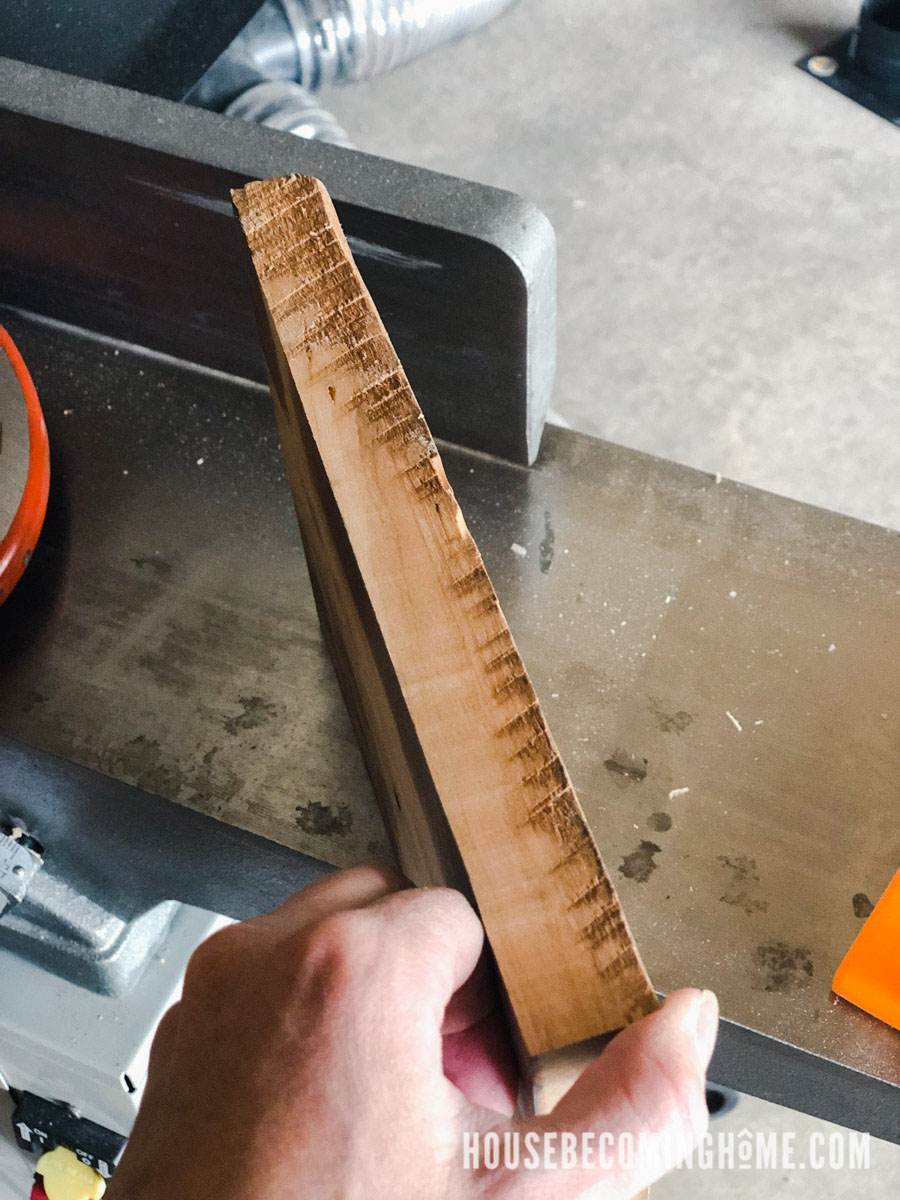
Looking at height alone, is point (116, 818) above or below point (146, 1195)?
below

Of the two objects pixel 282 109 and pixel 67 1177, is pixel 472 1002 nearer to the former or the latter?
pixel 67 1177

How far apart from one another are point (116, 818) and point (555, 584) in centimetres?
42

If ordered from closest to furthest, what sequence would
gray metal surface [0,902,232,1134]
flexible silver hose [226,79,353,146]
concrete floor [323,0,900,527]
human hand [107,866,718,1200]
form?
human hand [107,866,718,1200] < gray metal surface [0,902,232,1134] < flexible silver hose [226,79,353,146] < concrete floor [323,0,900,527]

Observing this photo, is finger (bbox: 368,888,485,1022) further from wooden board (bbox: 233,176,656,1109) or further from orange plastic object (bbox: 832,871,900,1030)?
orange plastic object (bbox: 832,871,900,1030)

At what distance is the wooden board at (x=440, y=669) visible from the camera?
428 millimetres

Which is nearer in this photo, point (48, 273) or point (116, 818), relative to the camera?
point (116, 818)

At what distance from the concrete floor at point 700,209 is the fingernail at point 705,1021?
1.77 metres

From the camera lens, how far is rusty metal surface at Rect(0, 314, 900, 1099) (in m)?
0.76

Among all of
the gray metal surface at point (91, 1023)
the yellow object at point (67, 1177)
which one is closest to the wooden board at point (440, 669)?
the gray metal surface at point (91, 1023)

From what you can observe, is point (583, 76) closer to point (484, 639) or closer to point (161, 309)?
point (161, 309)

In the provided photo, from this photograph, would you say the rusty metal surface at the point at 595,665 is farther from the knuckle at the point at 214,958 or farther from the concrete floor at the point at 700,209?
the concrete floor at the point at 700,209

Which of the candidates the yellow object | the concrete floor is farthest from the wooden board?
the concrete floor

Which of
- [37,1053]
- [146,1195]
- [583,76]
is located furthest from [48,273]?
[583,76]

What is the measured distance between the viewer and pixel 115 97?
2.92ft
